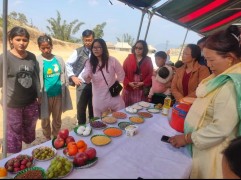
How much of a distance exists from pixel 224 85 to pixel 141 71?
2.21m

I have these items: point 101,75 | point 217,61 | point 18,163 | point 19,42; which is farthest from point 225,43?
point 19,42

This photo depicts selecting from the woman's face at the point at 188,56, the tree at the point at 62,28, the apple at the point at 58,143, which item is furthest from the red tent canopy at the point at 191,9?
the tree at the point at 62,28

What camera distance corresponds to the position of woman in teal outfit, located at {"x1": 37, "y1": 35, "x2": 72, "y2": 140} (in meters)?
2.86

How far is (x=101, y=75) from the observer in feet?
9.34

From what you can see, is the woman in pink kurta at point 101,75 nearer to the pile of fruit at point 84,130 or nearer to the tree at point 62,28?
the pile of fruit at point 84,130

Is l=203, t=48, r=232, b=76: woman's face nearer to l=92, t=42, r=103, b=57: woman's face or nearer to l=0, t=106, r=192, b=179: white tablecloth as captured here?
l=0, t=106, r=192, b=179: white tablecloth

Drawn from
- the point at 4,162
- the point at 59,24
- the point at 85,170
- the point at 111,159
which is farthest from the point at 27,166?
the point at 59,24

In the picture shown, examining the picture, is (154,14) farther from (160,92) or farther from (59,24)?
(59,24)

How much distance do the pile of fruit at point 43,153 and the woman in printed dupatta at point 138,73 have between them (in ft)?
6.91

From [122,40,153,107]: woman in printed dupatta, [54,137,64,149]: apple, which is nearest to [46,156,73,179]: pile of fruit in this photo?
[54,137,64,149]: apple

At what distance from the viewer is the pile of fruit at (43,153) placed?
4.72 feet

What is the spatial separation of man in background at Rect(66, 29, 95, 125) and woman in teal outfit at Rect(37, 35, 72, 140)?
25cm

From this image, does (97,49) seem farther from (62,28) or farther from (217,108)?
(62,28)

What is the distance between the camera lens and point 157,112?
2.56 metres
